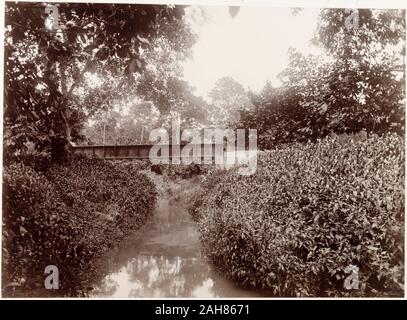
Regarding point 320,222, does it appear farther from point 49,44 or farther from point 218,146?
point 49,44

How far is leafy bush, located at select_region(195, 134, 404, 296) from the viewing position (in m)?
5.30

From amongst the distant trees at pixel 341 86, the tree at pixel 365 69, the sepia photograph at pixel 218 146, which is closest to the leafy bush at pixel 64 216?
the sepia photograph at pixel 218 146

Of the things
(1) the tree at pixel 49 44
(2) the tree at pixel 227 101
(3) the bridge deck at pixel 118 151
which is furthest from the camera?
(3) the bridge deck at pixel 118 151

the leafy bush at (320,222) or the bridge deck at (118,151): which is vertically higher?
the bridge deck at (118,151)

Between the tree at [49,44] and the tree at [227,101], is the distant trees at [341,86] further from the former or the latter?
the tree at [49,44]

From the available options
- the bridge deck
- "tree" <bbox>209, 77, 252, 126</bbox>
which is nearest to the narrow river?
the bridge deck

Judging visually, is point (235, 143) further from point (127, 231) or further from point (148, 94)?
point (127, 231)

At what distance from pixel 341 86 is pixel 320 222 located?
2.58m

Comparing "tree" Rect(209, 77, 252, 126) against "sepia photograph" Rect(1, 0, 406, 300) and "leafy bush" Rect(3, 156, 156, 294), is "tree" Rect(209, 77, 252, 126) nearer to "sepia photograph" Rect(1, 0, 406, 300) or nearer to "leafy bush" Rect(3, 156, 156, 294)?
"sepia photograph" Rect(1, 0, 406, 300)

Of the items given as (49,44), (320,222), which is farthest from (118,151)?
(320,222)

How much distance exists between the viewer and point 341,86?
6.72 m

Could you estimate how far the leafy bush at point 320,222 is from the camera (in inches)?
209

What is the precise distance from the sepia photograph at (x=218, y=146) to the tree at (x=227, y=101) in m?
0.05

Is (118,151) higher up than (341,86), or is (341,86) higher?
(341,86)
